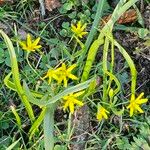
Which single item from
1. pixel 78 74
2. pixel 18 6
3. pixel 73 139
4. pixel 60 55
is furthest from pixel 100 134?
pixel 18 6

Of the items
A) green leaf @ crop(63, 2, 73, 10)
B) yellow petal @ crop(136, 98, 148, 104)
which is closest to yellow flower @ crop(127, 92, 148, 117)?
yellow petal @ crop(136, 98, 148, 104)

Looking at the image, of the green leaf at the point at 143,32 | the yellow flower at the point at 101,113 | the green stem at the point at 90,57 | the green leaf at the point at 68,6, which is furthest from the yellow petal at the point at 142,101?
the green leaf at the point at 68,6

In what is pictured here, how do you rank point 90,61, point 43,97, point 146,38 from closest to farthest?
point 43,97 → point 90,61 → point 146,38

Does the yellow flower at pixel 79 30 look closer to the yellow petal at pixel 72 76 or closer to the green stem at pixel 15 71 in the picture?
the yellow petal at pixel 72 76

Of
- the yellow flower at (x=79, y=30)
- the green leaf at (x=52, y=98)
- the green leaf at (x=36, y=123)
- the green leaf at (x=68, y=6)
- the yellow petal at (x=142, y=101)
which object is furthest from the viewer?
the green leaf at (x=68, y=6)

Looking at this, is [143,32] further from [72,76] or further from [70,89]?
[70,89]

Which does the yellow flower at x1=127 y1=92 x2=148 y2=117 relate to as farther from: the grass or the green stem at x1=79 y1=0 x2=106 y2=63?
the green stem at x1=79 y1=0 x2=106 y2=63

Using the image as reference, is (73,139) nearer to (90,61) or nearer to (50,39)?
(90,61)

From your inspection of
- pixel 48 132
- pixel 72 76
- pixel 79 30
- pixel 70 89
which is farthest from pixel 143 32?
pixel 48 132
